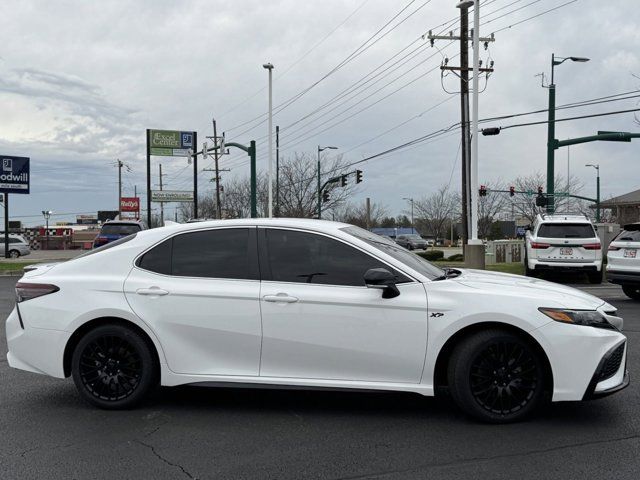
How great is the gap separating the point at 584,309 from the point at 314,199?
41384 millimetres

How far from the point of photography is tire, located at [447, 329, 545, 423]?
14.3ft

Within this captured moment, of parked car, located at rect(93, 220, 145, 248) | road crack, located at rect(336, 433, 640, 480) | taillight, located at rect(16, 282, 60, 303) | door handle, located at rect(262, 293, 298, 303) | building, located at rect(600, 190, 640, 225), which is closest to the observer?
road crack, located at rect(336, 433, 640, 480)

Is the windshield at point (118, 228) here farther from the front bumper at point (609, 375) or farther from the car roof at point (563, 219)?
the front bumper at point (609, 375)

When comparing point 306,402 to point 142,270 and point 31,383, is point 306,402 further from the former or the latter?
point 31,383

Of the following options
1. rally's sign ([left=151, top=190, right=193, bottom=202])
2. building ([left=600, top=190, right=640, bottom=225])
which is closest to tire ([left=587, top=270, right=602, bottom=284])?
rally's sign ([left=151, top=190, right=193, bottom=202])

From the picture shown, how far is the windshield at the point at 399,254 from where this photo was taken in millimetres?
4816

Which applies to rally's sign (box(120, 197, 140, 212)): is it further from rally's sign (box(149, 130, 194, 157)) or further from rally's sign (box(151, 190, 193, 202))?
rally's sign (box(149, 130, 194, 157))

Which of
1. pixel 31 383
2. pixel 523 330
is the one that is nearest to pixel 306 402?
pixel 523 330

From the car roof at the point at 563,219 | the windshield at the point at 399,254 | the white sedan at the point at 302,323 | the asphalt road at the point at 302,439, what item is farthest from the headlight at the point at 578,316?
the car roof at the point at 563,219

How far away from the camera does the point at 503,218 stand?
249 feet

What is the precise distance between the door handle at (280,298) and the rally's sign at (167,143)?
37145 millimetres

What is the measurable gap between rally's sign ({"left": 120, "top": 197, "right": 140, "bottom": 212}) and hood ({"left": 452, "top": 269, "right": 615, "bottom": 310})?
60234 millimetres

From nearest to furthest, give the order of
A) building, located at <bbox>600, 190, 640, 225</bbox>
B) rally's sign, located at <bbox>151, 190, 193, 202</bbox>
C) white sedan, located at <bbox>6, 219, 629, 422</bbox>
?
white sedan, located at <bbox>6, 219, 629, 422</bbox> < rally's sign, located at <bbox>151, 190, 193, 202</bbox> < building, located at <bbox>600, 190, 640, 225</bbox>

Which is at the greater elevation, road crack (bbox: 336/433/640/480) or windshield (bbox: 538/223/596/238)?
windshield (bbox: 538/223/596/238)
